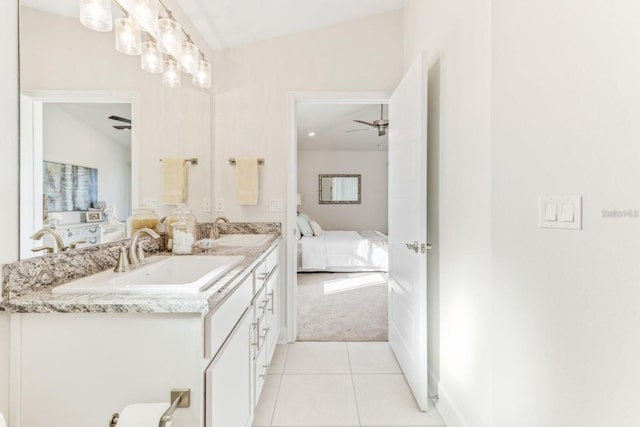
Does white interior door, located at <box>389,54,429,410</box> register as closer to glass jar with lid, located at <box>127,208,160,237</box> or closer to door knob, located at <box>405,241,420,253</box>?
door knob, located at <box>405,241,420,253</box>

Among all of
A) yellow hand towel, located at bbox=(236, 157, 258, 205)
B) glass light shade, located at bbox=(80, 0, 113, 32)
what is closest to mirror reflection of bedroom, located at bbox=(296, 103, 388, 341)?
yellow hand towel, located at bbox=(236, 157, 258, 205)

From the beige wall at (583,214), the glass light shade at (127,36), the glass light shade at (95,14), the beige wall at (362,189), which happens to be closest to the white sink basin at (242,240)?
the glass light shade at (127,36)

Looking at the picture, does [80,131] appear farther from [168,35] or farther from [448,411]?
[448,411]

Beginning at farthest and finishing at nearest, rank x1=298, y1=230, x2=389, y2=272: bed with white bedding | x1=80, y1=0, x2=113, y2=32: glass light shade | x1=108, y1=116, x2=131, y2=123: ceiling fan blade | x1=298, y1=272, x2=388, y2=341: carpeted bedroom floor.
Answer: x1=298, y1=230, x2=389, y2=272: bed with white bedding, x1=298, y1=272, x2=388, y2=341: carpeted bedroom floor, x1=108, y1=116, x2=131, y2=123: ceiling fan blade, x1=80, y1=0, x2=113, y2=32: glass light shade

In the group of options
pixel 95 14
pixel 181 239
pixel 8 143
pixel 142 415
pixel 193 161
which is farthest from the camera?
pixel 193 161

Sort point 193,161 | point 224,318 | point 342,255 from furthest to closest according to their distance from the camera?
point 342,255 → point 193,161 → point 224,318

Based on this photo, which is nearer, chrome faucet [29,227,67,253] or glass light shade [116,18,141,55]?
chrome faucet [29,227,67,253]

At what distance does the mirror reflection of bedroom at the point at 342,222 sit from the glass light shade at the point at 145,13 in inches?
97.8

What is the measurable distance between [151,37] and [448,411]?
2.61 meters

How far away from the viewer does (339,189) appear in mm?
7500

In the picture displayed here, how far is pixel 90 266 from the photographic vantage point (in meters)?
1.28

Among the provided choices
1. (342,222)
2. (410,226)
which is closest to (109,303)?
(410,226)

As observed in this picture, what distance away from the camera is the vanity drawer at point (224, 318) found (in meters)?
0.99

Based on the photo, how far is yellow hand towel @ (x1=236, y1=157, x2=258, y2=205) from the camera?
2604mm
